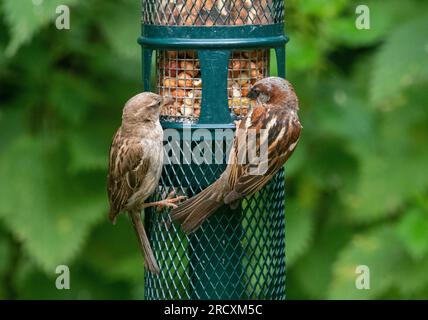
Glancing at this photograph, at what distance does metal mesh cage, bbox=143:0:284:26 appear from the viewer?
680 centimetres

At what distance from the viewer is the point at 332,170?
381 inches

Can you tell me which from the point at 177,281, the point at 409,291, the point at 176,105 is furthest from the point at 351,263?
the point at 176,105

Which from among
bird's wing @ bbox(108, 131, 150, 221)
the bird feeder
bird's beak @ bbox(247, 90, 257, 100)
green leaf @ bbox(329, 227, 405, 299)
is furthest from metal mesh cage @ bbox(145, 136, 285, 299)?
green leaf @ bbox(329, 227, 405, 299)

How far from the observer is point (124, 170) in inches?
275

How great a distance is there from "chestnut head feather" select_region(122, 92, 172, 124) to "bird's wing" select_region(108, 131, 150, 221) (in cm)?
16

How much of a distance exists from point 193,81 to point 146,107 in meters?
0.38

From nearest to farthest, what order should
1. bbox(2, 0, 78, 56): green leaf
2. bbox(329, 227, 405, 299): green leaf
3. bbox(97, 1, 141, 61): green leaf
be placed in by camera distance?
bbox(2, 0, 78, 56): green leaf < bbox(97, 1, 141, 61): green leaf < bbox(329, 227, 405, 299): green leaf

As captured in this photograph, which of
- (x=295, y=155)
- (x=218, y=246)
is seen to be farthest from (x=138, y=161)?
(x=295, y=155)

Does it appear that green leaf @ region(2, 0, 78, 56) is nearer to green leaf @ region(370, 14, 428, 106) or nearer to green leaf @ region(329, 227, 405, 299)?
green leaf @ region(370, 14, 428, 106)

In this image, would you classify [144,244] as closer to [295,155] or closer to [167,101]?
[167,101]

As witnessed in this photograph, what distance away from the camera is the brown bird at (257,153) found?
261 inches

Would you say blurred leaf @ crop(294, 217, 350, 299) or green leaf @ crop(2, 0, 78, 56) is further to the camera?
blurred leaf @ crop(294, 217, 350, 299)

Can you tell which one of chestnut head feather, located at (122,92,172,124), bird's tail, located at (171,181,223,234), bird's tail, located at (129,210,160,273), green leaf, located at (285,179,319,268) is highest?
chestnut head feather, located at (122,92,172,124)
